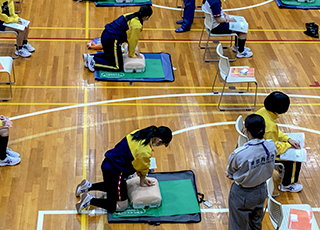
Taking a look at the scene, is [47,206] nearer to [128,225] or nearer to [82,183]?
[82,183]

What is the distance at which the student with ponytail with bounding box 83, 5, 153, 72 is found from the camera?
8.16 m

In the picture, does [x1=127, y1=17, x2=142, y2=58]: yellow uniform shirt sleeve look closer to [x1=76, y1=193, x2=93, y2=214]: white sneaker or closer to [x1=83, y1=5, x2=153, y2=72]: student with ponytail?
[x1=83, y1=5, x2=153, y2=72]: student with ponytail

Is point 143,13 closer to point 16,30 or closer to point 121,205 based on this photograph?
point 16,30

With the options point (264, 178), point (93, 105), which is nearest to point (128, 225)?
point (264, 178)

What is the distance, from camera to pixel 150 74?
8.58 metres

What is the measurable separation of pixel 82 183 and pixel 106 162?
539 mm

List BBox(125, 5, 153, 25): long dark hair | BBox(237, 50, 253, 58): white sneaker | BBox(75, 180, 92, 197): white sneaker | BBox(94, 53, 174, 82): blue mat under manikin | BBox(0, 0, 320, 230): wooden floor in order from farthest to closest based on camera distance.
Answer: BBox(237, 50, 253, 58): white sneaker
BBox(94, 53, 174, 82): blue mat under manikin
BBox(125, 5, 153, 25): long dark hair
BBox(0, 0, 320, 230): wooden floor
BBox(75, 180, 92, 197): white sneaker

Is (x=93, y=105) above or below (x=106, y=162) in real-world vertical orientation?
below

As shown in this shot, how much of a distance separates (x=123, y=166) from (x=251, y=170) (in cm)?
170

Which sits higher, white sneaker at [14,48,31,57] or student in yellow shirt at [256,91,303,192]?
student in yellow shirt at [256,91,303,192]

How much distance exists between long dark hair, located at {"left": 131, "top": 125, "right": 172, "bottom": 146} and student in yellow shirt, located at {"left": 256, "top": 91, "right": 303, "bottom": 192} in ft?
4.45

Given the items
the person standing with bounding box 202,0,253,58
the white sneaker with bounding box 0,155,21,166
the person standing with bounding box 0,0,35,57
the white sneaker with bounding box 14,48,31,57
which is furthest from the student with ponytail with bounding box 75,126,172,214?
the person standing with bounding box 202,0,253,58

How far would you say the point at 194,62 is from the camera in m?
9.05

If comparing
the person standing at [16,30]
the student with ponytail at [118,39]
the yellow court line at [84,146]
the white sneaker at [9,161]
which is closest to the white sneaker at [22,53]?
the person standing at [16,30]
